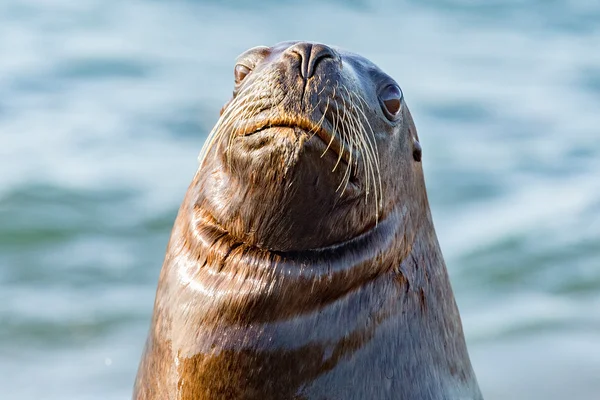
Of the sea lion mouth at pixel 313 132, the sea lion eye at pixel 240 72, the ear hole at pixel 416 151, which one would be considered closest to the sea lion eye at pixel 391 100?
the ear hole at pixel 416 151

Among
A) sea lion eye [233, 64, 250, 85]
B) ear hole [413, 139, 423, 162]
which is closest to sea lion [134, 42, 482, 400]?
sea lion eye [233, 64, 250, 85]

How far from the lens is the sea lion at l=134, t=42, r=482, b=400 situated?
4.90 m

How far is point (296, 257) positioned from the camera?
5.02 metres

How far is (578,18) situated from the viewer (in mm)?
20344

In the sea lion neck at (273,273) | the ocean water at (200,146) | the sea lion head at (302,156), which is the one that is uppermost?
the ocean water at (200,146)

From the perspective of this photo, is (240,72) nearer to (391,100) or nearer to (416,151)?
(391,100)

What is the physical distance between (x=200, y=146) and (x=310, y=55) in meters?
8.30

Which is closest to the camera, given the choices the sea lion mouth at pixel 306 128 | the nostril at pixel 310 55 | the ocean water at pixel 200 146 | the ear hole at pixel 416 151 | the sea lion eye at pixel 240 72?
the sea lion mouth at pixel 306 128

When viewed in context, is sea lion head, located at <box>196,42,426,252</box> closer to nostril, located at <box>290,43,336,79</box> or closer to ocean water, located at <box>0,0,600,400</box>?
nostril, located at <box>290,43,336,79</box>

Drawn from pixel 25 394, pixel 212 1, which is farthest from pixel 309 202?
pixel 212 1

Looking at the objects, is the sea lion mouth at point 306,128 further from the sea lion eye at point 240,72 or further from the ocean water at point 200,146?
the ocean water at point 200,146

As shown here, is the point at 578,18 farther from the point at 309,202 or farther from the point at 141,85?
the point at 309,202

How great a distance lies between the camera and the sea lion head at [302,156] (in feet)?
15.9

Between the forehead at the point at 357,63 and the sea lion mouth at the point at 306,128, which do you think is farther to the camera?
the forehead at the point at 357,63
